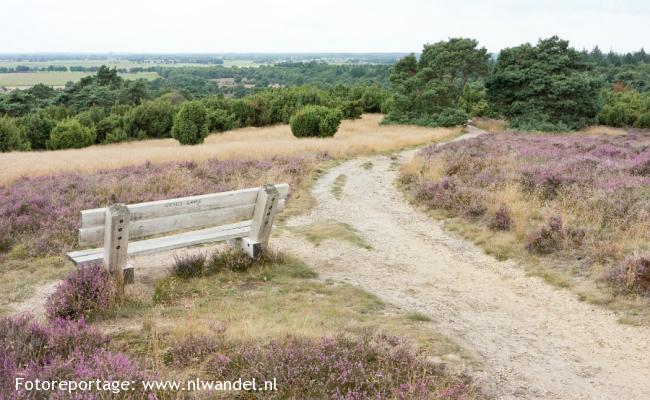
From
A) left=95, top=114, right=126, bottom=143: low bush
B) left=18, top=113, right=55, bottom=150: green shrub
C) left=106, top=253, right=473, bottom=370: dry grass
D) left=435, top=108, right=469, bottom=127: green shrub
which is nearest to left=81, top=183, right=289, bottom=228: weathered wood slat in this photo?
left=106, top=253, right=473, bottom=370: dry grass

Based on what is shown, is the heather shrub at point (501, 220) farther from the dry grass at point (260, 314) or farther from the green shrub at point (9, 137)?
the green shrub at point (9, 137)

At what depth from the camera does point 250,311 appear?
6508 mm

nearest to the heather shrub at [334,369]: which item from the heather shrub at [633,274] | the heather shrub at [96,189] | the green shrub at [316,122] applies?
the heather shrub at [633,274]

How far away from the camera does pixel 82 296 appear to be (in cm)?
620

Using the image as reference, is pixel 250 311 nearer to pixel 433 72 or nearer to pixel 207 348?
pixel 207 348

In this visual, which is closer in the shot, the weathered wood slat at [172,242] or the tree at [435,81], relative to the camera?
the weathered wood slat at [172,242]

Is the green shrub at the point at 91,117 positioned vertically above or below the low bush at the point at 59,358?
below

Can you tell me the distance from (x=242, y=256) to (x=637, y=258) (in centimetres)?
625

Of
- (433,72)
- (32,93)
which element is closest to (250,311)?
(433,72)


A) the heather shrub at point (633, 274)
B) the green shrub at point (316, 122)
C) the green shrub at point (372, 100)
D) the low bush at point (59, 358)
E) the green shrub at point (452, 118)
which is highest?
the green shrub at point (372, 100)

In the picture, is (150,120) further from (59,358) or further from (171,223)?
(59,358)

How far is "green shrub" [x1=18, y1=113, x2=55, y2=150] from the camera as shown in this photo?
177 ft

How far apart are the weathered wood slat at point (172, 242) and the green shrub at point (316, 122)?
94.2 ft

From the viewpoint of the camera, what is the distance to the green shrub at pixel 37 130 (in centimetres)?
5384
